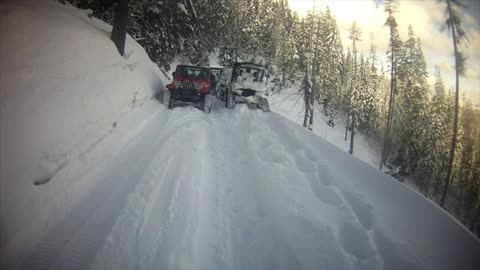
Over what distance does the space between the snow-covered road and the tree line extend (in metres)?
2.52

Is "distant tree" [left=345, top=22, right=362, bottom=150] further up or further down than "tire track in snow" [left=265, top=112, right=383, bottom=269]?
further up

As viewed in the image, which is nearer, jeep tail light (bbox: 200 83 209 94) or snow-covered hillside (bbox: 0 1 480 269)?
snow-covered hillside (bbox: 0 1 480 269)

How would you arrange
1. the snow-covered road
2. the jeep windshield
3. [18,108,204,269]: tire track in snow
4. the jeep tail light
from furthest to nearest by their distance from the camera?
the jeep windshield → the jeep tail light → the snow-covered road → [18,108,204,269]: tire track in snow

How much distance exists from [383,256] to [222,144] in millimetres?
5010

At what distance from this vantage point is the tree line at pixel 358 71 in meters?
8.28

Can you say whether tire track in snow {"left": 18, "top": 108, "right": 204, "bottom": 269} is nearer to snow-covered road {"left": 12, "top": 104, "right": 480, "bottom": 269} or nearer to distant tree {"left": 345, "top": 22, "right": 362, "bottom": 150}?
snow-covered road {"left": 12, "top": 104, "right": 480, "bottom": 269}

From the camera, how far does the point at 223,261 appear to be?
3.21m

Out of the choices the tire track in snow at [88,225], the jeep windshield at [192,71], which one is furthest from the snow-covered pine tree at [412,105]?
the tire track in snow at [88,225]

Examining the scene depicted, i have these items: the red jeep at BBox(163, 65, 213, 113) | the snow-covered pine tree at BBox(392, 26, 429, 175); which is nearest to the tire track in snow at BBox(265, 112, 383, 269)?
the red jeep at BBox(163, 65, 213, 113)

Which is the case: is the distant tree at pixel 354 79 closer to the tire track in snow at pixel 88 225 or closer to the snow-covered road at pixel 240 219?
the snow-covered road at pixel 240 219

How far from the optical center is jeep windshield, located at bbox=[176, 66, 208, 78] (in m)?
12.6

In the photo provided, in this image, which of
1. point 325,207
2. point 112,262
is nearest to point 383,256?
point 325,207

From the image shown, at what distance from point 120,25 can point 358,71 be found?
32070 millimetres

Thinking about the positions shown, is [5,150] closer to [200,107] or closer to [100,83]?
[100,83]
